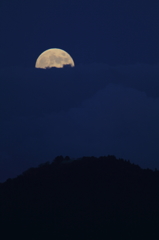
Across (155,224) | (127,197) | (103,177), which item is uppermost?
(103,177)

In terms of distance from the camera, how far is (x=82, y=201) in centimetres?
3956

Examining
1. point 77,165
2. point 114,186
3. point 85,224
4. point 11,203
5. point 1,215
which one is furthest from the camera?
point 77,165

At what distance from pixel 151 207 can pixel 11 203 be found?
12867mm

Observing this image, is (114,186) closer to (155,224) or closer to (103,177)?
(103,177)

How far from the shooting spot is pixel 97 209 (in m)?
37.8

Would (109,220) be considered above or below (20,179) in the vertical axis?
below

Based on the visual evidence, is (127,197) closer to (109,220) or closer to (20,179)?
(109,220)

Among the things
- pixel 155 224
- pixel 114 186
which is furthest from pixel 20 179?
pixel 155 224

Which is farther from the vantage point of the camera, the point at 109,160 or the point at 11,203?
the point at 109,160

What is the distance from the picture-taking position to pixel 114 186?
43438mm

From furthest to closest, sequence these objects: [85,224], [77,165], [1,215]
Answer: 1. [77,165]
2. [1,215]
3. [85,224]

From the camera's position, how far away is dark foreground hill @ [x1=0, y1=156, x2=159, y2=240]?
1341 inches

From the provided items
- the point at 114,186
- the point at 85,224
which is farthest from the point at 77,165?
the point at 85,224

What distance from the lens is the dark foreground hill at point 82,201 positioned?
34062 millimetres
